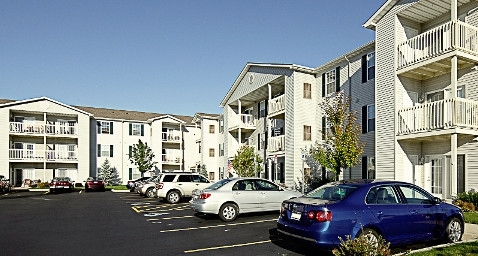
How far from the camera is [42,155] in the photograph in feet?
132

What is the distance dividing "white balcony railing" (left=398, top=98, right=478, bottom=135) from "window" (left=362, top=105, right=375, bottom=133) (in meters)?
3.61

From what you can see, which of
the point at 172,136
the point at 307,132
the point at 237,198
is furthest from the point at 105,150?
the point at 237,198

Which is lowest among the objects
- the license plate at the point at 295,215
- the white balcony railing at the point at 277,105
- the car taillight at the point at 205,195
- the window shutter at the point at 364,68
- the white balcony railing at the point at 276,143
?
the car taillight at the point at 205,195

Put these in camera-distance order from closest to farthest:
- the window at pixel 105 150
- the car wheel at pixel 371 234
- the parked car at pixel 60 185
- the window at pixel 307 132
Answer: the car wheel at pixel 371 234 < the window at pixel 307 132 < the parked car at pixel 60 185 < the window at pixel 105 150

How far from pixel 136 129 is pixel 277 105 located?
26540 mm

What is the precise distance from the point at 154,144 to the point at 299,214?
41.0 meters

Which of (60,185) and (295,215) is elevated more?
(295,215)

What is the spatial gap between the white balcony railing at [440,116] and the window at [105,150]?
37.3 m

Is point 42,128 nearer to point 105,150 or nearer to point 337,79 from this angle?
point 105,150

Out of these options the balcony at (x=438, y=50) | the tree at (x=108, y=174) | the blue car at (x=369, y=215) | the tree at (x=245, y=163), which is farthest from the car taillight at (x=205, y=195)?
the tree at (x=108, y=174)

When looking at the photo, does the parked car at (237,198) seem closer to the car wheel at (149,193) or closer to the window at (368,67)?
the window at (368,67)

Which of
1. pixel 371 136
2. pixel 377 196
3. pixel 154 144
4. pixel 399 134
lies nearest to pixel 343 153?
pixel 399 134

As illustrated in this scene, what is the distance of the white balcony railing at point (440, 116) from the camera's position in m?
14.3

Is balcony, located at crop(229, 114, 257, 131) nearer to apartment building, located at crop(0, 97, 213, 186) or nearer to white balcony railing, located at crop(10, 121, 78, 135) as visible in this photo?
apartment building, located at crop(0, 97, 213, 186)
